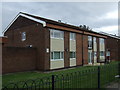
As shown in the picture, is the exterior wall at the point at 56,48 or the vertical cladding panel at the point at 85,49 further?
the vertical cladding panel at the point at 85,49

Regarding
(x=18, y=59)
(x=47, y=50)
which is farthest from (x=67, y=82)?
(x=47, y=50)

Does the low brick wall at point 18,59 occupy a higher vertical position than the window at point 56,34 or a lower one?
lower

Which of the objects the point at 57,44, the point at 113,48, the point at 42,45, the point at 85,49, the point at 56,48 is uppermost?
the point at 57,44

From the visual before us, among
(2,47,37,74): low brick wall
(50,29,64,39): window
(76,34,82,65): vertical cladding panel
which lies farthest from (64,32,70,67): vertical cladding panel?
(2,47,37,74): low brick wall

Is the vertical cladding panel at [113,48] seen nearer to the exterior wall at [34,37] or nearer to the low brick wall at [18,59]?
the exterior wall at [34,37]

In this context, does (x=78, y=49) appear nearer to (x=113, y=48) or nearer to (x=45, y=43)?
Answer: (x=45, y=43)

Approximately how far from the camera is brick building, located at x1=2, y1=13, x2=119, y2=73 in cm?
1552

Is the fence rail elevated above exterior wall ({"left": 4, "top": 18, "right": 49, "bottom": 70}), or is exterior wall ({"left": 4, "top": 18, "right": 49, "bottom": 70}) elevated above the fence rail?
exterior wall ({"left": 4, "top": 18, "right": 49, "bottom": 70})

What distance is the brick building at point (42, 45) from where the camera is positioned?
50.9 ft

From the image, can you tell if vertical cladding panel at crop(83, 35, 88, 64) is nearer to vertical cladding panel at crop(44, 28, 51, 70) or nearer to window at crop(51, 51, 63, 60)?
window at crop(51, 51, 63, 60)

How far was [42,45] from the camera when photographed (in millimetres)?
16781

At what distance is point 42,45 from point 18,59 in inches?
123

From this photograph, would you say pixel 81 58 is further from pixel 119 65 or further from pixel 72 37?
pixel 119 65

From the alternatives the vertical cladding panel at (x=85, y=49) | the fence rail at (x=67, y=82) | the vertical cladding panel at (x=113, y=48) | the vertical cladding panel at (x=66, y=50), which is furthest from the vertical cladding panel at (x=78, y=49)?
the vertical cladding panel at (x=113, y=48)
